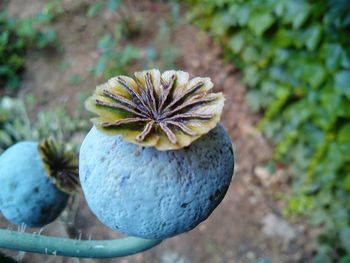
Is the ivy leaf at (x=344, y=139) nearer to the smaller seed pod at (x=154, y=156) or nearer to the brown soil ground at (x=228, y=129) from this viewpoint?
the brown soil ground at (x=228, y=129)

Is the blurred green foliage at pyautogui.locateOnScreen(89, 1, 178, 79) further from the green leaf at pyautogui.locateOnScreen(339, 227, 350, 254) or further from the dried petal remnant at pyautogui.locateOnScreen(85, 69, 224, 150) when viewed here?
the dried petal remnant at pyautogui.locateOnScreen(85, 69, 224, 150)

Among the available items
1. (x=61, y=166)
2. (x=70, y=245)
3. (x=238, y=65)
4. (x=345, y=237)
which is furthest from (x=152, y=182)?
(x=238, y=65)

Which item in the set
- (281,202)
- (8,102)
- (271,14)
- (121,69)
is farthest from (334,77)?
(8,102)

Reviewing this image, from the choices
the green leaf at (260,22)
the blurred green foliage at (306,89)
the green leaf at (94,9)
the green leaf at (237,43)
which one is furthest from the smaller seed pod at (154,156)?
the green leaf at (94,9)

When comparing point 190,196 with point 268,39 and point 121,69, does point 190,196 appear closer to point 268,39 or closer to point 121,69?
point 268,39

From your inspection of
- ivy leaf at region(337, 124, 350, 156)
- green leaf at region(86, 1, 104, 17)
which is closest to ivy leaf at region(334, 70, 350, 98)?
ivy leaf at region(337, 124, 350, 156)

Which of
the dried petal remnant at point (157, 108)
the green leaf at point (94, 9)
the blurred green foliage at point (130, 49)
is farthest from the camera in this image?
the green leaf at point (94, 9)

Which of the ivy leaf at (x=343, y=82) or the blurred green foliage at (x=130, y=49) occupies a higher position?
the ivy leaf at (x=343, y=82)

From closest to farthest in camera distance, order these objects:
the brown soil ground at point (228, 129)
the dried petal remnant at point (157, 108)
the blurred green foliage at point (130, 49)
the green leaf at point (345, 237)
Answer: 1. the dried petal remnant at point (157, 108)
2. the green leaf at point (345, 237)
3. the brown soil ground at point (228, 129)
4. the blurred green foliage at point (130, 49)

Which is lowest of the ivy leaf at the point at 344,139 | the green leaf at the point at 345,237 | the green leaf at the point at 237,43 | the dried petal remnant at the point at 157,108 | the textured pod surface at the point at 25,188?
the green leaf at the point at 345,237
